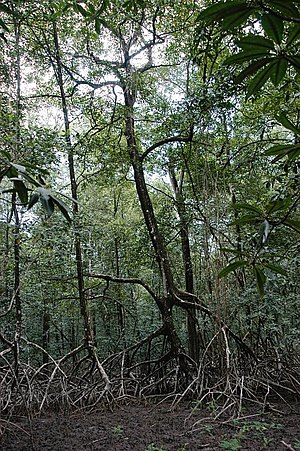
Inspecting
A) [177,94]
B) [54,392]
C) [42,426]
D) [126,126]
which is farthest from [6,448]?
[177,94]

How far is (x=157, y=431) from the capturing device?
9.54 ft

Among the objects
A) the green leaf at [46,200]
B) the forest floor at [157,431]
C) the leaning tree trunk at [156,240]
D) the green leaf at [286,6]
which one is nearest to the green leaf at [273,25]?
the green leaf at [286,6]

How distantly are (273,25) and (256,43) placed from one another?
45mm

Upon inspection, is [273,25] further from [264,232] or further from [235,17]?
[264,232]

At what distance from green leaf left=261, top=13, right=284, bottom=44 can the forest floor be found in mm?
2404

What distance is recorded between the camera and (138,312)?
7.74m

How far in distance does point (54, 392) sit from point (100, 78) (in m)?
3.56

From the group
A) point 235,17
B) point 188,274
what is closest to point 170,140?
point 188,274

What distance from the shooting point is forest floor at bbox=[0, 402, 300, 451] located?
2521 millimetres

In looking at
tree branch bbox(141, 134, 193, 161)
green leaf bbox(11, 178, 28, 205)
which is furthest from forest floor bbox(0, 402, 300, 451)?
tree branch bbox(141, 134, 193, 161)

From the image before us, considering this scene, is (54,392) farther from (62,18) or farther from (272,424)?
(62,18)

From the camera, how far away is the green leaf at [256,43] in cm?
65

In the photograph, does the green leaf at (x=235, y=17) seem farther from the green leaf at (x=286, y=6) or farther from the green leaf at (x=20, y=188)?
the green leaf at (x=20, y=188)

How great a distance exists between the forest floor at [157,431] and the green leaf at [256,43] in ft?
7.82
